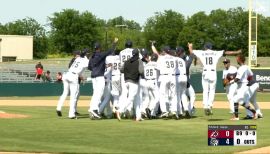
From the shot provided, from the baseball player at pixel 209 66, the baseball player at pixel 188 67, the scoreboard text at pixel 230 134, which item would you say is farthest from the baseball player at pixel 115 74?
the scoreboard text at pixel 230 134

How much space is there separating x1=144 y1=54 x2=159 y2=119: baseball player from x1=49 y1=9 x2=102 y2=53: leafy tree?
95.4 meters

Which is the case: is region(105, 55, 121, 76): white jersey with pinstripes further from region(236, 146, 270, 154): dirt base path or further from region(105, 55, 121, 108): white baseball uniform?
region(236, 146, 270, 154): dirt base path

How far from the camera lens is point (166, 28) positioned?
12712 cm

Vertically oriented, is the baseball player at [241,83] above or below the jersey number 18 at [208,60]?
below

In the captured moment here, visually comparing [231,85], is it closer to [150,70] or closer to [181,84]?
[181,84]

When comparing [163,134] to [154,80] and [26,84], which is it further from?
[26,84]

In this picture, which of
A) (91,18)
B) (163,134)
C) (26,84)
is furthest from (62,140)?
(91,18)

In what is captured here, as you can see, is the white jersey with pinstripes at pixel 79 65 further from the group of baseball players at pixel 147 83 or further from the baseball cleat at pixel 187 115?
the baseball cleat at pixel 187 115

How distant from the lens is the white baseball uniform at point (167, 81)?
17922 mm

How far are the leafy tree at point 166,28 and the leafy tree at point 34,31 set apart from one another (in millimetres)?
20614

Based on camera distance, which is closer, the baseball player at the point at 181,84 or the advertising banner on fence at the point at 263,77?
the baseball player at the point at 181,84

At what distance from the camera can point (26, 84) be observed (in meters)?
40.4

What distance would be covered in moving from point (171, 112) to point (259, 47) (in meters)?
100

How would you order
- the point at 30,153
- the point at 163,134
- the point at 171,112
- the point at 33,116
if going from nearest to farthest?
the point at 30,153, the point at 163,134, the point at 171,112, the point at 33,116
